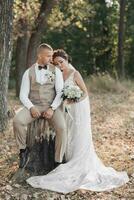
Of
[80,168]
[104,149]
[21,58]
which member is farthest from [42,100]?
[21,58]

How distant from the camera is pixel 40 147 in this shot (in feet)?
26.4

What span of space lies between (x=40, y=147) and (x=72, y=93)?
1.04 metres

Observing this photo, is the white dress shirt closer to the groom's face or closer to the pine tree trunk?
the groom's face

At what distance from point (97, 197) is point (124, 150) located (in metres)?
2.70

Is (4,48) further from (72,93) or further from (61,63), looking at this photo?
(72,93)

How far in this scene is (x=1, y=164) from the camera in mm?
8641

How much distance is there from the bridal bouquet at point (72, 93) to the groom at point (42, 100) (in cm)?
10

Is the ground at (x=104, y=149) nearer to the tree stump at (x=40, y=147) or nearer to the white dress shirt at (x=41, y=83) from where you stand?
the tree stump at (x=40, y=147)

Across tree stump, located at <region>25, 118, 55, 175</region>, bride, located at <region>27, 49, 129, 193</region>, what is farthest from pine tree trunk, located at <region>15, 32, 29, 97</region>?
tree stump, located at <region>25, 118, 55, 175</region>

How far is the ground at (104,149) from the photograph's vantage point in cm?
727

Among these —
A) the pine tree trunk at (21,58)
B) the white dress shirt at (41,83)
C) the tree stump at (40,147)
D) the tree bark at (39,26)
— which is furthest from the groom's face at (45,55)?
the pine tree trunk at (21,58)

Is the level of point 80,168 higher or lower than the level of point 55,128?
lower

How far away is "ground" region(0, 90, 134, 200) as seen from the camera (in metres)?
7.27

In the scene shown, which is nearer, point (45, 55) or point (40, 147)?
point (45, 55)
